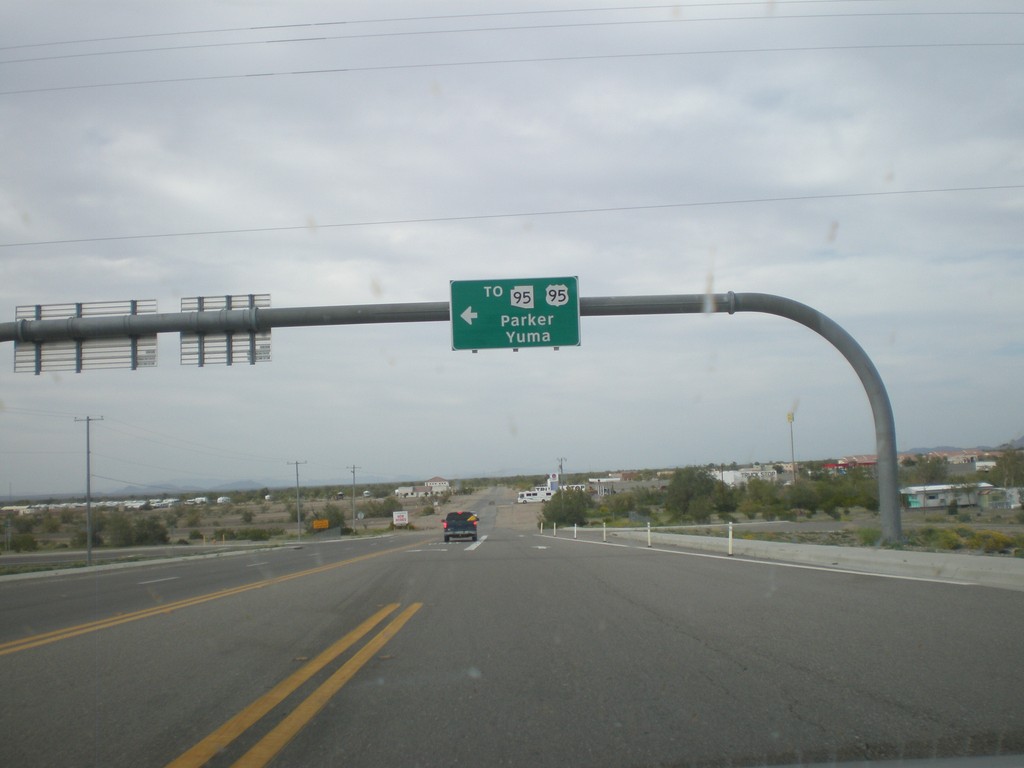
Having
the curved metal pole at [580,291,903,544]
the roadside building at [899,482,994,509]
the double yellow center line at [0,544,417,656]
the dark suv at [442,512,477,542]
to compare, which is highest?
the curved metal pole at [580,291,903,544]

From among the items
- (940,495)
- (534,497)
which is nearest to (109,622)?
(940,495)

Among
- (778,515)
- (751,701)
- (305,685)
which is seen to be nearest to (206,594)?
(305,685)

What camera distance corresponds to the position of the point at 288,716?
6195mm

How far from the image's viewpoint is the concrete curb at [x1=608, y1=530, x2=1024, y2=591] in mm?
12148

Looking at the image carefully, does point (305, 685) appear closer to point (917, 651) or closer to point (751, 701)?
point (751, 701)

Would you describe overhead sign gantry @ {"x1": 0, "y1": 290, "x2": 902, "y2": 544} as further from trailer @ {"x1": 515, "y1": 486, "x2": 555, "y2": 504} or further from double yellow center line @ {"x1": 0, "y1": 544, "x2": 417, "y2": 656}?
trailer @ {"x1": 515, "y1": 486, "x2": 555, "y2": 504}

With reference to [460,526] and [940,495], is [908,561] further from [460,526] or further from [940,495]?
[940,495]

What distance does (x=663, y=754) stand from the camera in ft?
16.8

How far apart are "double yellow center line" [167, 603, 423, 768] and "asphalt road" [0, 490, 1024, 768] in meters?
0.03

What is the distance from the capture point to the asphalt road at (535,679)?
534cm

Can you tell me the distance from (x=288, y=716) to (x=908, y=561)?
38.9 feet

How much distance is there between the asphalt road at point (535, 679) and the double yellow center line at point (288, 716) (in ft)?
0.09

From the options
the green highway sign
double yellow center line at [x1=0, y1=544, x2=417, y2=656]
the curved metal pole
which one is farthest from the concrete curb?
double yellow center line at [x1=0, y1=544, x2=417, y2=656]

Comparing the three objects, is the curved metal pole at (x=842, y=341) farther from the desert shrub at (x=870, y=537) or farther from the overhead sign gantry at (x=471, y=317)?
the desert shrub at (x=870, y=537)
